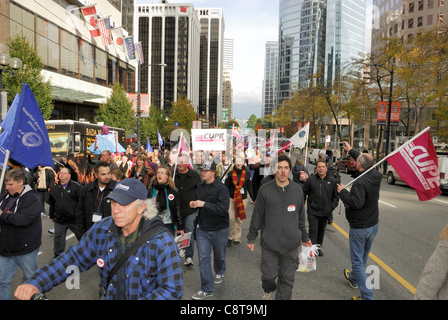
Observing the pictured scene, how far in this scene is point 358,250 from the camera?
4.44 m

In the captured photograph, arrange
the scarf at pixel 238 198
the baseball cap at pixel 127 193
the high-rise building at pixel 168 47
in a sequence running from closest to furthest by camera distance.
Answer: the baseball cap at pixel 127 193, the scarf at pixel 238 198, the high-rise building at pixel 168 47

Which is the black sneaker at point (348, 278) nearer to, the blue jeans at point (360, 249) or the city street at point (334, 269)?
the city street at point (334, 269)

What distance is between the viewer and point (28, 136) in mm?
4086

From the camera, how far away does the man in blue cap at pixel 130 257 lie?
2.11 m

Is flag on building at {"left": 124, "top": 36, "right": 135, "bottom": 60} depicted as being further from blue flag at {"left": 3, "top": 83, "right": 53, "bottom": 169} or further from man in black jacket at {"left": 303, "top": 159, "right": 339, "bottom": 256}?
blue flag at {"left": 3, "top": 83, "right": 53, "bottom": 169}

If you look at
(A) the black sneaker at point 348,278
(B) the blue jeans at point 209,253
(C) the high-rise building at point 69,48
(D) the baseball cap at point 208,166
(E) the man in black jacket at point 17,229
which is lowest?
(A) the black sneaker at point 348,278

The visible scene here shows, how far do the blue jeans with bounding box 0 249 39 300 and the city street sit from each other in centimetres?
83

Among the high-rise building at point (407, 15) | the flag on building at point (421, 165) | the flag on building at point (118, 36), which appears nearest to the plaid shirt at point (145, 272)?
the flag on building at point (421, 165)

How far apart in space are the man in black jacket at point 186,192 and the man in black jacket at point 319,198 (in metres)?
2.11

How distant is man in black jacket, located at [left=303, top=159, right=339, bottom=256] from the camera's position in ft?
19.4

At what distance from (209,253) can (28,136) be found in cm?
286
